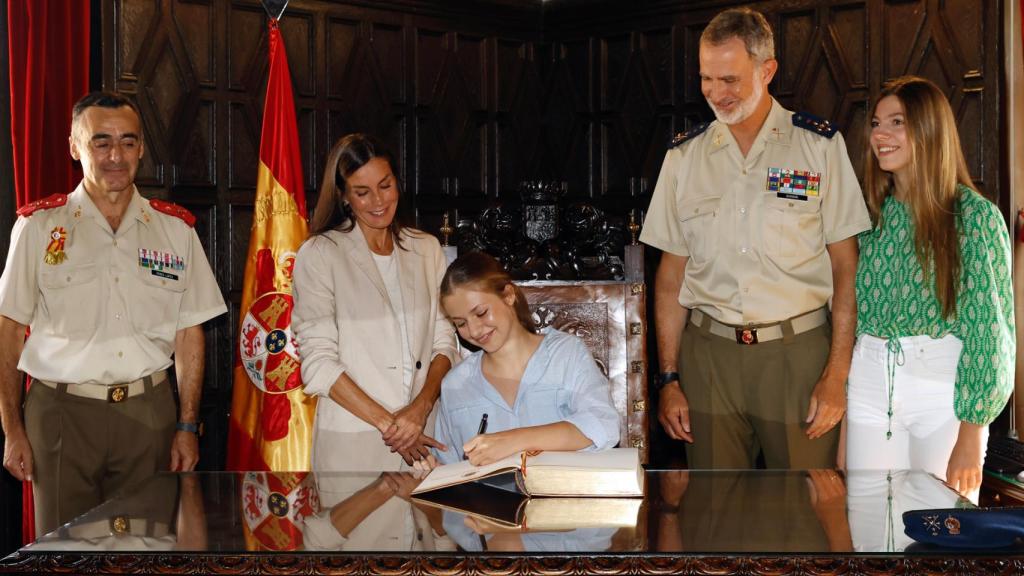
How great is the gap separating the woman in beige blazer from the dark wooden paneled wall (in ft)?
6.21

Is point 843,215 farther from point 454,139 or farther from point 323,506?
point 454,139

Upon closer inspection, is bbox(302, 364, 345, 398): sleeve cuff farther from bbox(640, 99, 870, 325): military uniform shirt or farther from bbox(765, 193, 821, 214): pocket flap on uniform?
bbox(765, 193, 821, 214): pocket flap on uniform

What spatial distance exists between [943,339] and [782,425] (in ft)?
1.58

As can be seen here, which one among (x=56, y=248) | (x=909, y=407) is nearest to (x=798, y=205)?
(x=909, y=407)

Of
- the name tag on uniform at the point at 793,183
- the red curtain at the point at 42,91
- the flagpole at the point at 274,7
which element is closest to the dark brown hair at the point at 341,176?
the name tag on uniform at the point at 793,183

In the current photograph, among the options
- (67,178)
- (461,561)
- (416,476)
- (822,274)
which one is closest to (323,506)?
(416,476)

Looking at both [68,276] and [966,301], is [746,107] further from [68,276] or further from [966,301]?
[68,276]

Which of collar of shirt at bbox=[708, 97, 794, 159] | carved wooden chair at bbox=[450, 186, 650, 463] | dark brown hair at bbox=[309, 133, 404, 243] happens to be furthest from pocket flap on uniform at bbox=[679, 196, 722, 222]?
dark brown hair at bbox=[309, 133, 404, 243]

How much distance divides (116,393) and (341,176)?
0.94m

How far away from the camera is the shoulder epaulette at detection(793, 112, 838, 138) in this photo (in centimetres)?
298

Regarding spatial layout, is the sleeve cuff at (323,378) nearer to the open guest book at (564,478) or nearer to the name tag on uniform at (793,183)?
the open guest book at (564,478)

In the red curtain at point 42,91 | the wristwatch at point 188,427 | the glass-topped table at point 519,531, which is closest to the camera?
the glass-topped table at point 519,531

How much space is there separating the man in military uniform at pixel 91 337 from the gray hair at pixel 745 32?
1.75 metres

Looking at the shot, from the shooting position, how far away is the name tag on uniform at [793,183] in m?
2.95
